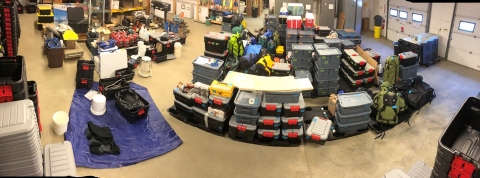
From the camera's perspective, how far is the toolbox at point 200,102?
8.01 metres

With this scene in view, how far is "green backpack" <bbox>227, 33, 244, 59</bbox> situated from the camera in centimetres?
1070

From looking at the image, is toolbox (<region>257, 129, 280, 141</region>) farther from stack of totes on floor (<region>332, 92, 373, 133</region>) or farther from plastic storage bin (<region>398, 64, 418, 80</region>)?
plastic storage bin (<region>398, 64, 418, 80</region>)

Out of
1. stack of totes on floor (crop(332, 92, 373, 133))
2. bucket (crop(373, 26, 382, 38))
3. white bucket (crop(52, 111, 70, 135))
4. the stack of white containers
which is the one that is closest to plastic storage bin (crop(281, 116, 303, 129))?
stack of totes on floor (crop(332, 92, 373, 133))

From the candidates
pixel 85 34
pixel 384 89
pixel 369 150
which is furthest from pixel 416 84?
pixel 85 34

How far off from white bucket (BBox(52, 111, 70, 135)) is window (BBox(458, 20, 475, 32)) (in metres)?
10.5

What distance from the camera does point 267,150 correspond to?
7.65 meters

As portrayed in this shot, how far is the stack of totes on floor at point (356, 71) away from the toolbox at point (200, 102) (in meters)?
3.88

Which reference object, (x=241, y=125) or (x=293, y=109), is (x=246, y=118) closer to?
(x=241, y=125)

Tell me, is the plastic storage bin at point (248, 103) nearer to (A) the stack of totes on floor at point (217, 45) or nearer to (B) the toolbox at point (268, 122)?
(B) the toolbox at point (268, 122)

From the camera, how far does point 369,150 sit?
304 inches

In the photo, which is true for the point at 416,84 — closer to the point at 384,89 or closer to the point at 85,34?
the point at 384,89

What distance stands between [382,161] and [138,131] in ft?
14.9

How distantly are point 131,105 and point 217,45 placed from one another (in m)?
3.21

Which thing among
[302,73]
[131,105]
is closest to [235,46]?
[302,73]
